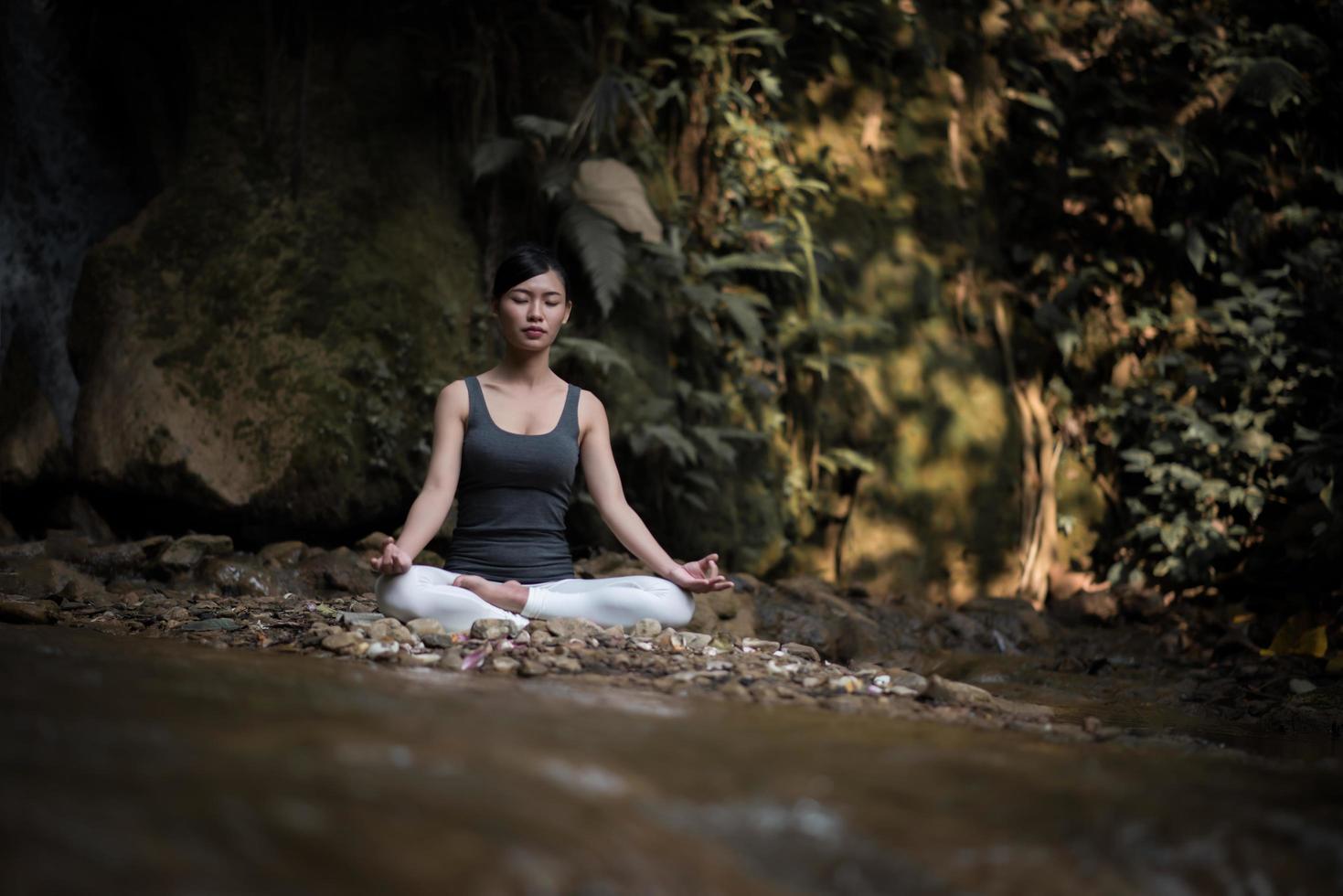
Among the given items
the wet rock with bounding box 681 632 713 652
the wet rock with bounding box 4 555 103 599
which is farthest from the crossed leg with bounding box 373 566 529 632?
the wet rock with bounding box 4 555 103 599

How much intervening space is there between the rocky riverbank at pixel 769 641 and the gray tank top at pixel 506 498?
0.48 meters

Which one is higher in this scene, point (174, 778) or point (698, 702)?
point (174, 778)

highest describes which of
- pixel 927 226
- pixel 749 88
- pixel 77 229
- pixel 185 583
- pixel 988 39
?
pixel 988 39

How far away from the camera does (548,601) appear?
13.5 feet

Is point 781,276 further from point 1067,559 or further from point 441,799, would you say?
point 441,799

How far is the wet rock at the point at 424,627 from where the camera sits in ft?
11.7

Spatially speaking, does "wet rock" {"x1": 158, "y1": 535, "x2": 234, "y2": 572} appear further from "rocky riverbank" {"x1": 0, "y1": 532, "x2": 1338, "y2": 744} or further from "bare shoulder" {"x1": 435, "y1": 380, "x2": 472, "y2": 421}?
"bare shoulder" {"x1": 435, "y1": 380, "x2": 472, "y2": 421}

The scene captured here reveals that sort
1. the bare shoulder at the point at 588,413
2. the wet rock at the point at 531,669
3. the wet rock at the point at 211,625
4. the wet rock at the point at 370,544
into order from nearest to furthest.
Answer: the wet rock at the point at 531,669 < the wet rock at the point at 211,625 < the bare shoulder at the point at 588,413 < the wet rock at the point at 370,544

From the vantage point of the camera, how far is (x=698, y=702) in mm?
2785

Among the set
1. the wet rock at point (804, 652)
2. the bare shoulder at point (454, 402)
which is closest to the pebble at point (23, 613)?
the bare shoulder at point (454, 402)

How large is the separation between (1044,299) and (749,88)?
3104 millimetres

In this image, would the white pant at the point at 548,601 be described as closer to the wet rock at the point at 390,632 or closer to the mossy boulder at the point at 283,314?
the wet rock at the point at 390,632

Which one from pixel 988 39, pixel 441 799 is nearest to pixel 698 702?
pixel 441 799

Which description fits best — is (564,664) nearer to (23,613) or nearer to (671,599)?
(671,599)
